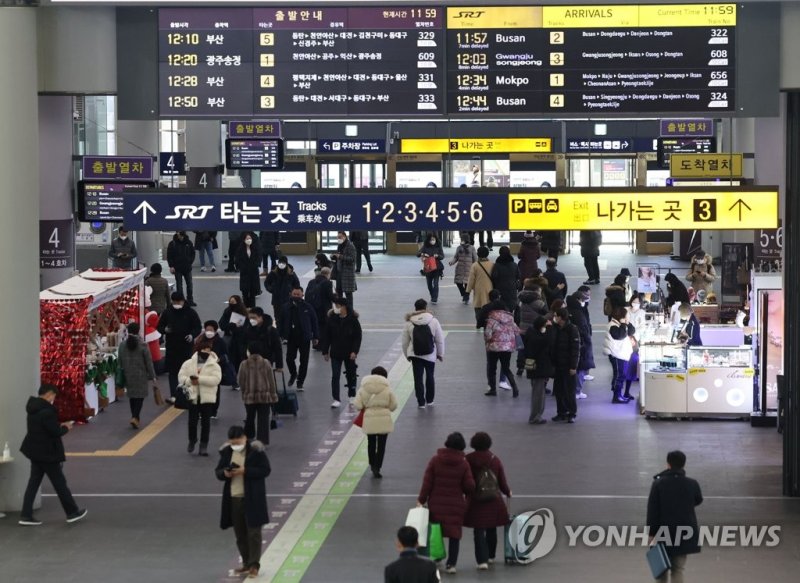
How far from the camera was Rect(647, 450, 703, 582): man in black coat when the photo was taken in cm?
1169

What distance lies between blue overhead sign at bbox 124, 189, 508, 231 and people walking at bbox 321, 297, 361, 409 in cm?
500

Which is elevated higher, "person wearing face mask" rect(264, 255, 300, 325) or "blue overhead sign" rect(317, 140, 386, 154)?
"blue overhead sign" rect(317, 140, 386, 154)

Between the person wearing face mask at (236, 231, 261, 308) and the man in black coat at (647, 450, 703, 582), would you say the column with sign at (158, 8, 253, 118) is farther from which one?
the person wearing face mask at (236, 231, 261, 308)

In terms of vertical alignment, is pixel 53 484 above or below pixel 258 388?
below

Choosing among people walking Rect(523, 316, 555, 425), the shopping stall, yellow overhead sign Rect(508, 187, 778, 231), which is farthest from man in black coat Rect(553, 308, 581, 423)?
the shopping stall

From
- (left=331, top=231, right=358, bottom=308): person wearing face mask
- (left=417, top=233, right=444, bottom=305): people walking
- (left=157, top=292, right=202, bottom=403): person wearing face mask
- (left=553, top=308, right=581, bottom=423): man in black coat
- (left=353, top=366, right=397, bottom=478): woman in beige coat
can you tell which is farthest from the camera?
(left=417, top=233, right=444, bottom=305): people walking

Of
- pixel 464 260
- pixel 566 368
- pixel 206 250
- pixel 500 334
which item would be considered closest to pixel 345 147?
pixel 206 250

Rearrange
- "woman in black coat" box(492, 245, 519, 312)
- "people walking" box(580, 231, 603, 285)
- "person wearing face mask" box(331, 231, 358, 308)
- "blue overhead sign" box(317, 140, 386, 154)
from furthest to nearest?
"blue overhead sign" box(317, 140, 386, 154) → "people walking" box(580, 231, 603, 285) → "person wearing face mask" box(331, 231, 358, 308) → "woman in black coat" box(492, 245, 519, 312)

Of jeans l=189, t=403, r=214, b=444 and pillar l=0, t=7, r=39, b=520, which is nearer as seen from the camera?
pillar l=0, t=7, r=39, b=520

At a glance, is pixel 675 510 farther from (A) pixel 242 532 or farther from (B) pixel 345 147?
(B) pixel 345 147

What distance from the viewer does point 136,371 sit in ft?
61.6

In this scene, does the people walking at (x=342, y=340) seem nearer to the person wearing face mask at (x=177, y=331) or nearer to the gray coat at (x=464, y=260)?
the person wearing face mask at (x=177, y=331)

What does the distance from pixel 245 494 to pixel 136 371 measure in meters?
A: 6.48

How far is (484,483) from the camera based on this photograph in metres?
12.6
